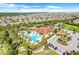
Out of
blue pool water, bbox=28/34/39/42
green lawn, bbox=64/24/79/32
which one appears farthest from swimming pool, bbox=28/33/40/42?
green lawn, bbox=64/24/79/32

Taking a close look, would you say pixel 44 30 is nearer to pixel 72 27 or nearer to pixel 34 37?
pixel 34 37

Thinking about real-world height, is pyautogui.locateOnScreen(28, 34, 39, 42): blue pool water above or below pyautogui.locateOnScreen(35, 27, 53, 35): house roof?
below

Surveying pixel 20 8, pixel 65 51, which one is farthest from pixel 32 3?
pixel 65 51

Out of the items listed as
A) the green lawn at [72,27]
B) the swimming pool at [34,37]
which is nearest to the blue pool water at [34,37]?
the swimming pool at [34,37]

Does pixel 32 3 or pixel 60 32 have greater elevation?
pixel 32 3

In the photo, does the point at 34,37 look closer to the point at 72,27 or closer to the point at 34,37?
the point at 34,37

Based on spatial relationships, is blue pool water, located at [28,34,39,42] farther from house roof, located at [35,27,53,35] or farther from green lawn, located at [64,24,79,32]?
green lawn, located at [64,24,79,32]

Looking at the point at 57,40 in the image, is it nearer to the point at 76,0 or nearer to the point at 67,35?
the point at 67,35

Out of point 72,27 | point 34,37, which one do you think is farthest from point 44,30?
point 72,27

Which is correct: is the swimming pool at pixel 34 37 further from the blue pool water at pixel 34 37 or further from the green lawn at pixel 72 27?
the green lawn at pixel 72 27

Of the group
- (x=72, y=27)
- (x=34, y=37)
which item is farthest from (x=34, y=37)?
(x=72, y=27)
